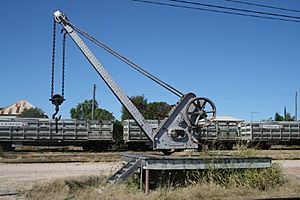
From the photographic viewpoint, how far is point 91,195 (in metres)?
9.42

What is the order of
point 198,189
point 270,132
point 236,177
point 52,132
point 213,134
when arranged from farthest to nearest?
point 270,132, point 213,134, point 52,132, point 236,177, point 198,189

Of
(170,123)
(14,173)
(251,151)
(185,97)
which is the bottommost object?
(14,173)

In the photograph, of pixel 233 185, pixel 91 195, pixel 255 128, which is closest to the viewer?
pixel 91 195

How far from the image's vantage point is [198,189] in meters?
10.0

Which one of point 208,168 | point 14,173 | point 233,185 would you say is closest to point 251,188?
point 233,185

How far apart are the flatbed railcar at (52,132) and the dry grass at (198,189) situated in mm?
21480

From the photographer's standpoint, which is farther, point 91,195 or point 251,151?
point 251,151

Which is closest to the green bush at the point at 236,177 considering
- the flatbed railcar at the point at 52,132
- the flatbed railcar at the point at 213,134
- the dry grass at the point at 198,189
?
the dry grass at the point at 198,189

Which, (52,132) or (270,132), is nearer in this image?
(52,132)

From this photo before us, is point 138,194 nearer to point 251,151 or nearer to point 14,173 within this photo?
point 251,151

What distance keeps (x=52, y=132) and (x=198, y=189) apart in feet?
80.2

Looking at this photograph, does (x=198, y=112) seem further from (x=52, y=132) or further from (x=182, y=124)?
(x=52, y=132)

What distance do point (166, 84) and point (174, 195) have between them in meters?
3.92

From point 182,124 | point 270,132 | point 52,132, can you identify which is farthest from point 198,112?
point 270,132
